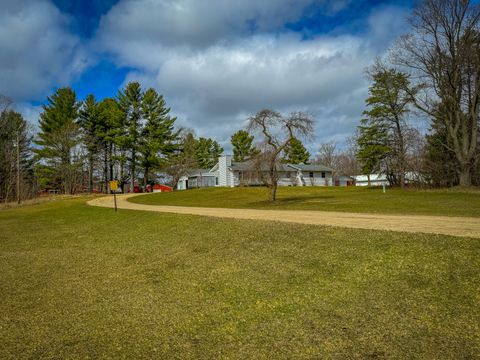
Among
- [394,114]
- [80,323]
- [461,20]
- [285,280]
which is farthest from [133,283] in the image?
[394,114]

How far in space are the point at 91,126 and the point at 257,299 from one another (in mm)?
60174

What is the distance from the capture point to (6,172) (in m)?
50.4

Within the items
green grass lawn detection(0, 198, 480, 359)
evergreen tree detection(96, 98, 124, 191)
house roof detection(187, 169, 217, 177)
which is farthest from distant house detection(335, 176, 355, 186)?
green grass lawn detection(0, 198, 480, 359)

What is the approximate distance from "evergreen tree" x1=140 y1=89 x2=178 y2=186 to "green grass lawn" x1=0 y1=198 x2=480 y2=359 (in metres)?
46.1

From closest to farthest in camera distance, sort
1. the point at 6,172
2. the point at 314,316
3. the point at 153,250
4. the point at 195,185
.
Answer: the point at 314,316 < the point at 153,250 < the point at 6,172 < the point at 195,185

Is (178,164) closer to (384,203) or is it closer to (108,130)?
(108,130)

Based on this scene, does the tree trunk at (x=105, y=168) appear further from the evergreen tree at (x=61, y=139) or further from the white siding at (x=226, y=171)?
the white siding at (x=226, y=171)

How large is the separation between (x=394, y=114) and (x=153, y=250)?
39839 millimetres

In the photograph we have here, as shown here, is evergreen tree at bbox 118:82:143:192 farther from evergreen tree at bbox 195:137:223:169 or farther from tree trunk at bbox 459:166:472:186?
tree trunk at bbox 459:166:472:186

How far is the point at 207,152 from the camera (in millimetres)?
82500

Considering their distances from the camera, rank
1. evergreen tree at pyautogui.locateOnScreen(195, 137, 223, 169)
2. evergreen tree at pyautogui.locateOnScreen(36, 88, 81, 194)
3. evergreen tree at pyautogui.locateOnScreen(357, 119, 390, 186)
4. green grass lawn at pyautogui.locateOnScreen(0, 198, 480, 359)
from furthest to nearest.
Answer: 1. evergreen tree at pyautogui.locateOnScreen(195, 137, 223, 169)
2. evergreen tree at pyautogui.locateOnScreen(36, 88, 81, 194)
3. evergreen tree at pyautogui.locateOnScreen(357, 119, 390, 186)
4. green grass lawn at pyautogui.locateOnScreen(0, 198, 480, 359)

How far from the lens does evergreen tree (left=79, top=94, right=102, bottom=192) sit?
2304 inches

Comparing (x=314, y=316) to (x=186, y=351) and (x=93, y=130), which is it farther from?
(x=93, y=130)

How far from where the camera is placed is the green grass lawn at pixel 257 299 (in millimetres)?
4477
